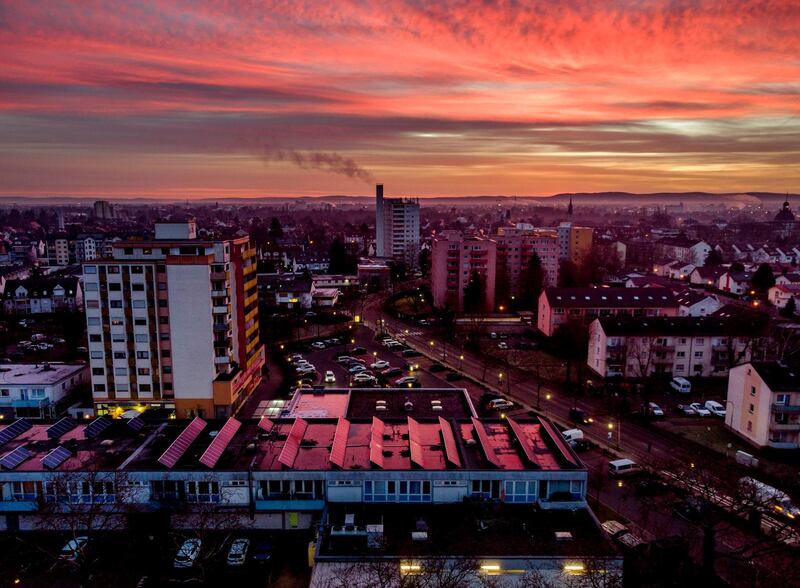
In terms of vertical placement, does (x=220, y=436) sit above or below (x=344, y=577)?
above

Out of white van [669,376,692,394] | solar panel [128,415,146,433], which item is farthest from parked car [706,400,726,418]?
solar panel [128,415,146,433]

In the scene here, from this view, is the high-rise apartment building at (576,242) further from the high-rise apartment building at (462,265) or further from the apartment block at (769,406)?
the apartment block at (769,406)

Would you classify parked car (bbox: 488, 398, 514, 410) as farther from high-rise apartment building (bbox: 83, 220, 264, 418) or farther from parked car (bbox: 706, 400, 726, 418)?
high-rise apartment building (bbox: 83, 220, 264, 418)

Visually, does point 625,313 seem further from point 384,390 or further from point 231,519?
point 231,519

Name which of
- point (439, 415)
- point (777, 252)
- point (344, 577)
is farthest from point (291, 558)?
point (777, 252)

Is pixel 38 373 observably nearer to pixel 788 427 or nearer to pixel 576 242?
pixel 788 427

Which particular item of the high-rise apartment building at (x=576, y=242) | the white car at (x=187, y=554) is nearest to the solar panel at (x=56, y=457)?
the white car at (x=187, y=554)
